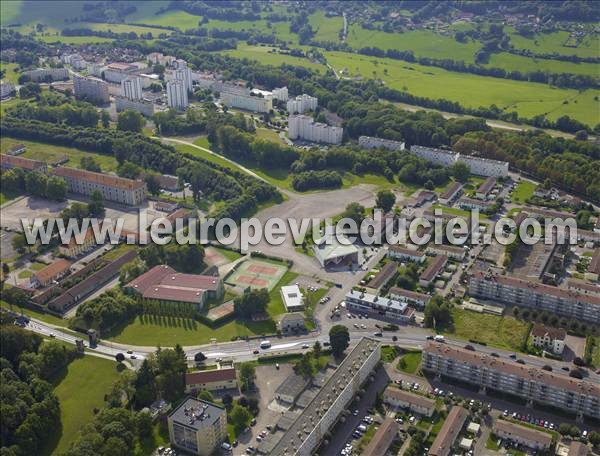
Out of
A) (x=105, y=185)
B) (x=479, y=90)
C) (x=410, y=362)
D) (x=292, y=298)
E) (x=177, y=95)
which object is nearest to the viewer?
(x=410, y=362)

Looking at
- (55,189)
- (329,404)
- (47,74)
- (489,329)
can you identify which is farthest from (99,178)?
(47,74)

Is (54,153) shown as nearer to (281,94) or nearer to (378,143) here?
(281,94)

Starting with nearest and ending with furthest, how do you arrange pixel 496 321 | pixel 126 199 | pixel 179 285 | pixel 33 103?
pixel 496 321
pixel 179 285
pixel 126 199
pixel 33 103

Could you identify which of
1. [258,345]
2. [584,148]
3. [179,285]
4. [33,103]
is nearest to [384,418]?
[258,345]

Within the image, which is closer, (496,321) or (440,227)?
(496,321)

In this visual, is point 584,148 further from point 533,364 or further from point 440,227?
point 533,364

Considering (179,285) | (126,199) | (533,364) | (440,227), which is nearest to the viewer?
(533,364)
